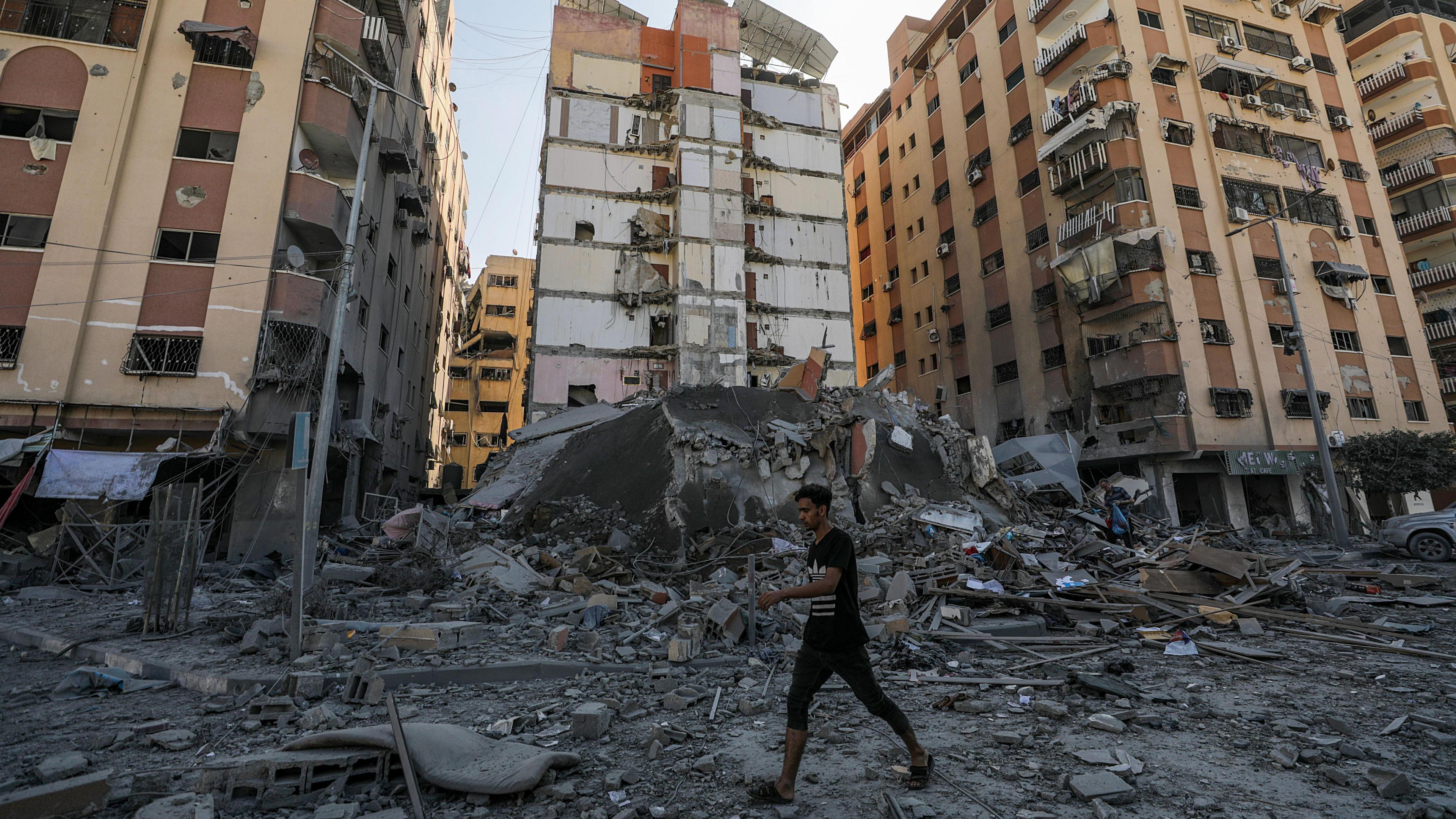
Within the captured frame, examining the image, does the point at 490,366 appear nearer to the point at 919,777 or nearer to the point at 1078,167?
the point at 1078,167

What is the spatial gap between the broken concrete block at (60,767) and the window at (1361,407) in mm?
36989

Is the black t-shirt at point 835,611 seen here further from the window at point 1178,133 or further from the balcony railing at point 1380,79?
the balcony railing at point 1380,79

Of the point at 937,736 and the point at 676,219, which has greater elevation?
the point at 676,219

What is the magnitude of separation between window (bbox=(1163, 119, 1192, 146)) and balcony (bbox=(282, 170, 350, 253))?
32013 millimetres

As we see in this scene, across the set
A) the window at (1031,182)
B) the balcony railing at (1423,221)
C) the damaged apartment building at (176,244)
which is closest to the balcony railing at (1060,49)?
the window at (1031,182)

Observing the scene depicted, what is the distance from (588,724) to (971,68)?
40114 mm

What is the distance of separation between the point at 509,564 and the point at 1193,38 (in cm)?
3629

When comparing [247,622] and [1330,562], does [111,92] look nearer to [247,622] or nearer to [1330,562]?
[247,622]

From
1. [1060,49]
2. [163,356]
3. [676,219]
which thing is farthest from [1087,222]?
[163,356]

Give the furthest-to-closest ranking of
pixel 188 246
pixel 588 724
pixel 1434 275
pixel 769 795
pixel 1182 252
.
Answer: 1. pixel 1434 275
2. pixel 1182 252
3. pixel 188 246
4. pixel 588 724
5. pixel 769 795

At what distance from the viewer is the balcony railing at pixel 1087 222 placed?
85.7 feet

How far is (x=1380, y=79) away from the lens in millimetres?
33219

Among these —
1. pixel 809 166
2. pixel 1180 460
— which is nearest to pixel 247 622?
pixel 1180 460

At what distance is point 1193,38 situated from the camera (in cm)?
2825
